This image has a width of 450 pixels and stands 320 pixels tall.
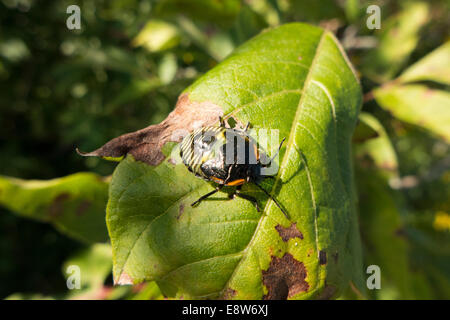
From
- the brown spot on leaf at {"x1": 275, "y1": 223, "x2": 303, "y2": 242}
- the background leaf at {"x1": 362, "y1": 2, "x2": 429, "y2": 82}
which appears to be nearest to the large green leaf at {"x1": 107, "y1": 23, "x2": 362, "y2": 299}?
the brown spot on leaf at {"x1": 275, "y1": 223, "x2": 303, "y2": 242}

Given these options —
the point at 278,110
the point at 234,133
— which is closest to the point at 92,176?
the point at 234,133

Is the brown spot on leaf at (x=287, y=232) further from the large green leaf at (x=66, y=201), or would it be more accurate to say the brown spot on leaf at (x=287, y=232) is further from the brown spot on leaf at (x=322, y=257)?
the large green leaf at (x=66, y=201)

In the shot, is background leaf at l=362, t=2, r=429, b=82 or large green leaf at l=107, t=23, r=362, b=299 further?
background leaf at l=362, t=2, r=429, b=82

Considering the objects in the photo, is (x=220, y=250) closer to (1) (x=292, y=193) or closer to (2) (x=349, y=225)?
(1) (x=292, y=193)
